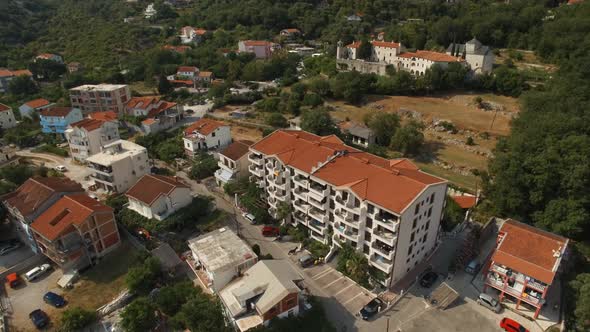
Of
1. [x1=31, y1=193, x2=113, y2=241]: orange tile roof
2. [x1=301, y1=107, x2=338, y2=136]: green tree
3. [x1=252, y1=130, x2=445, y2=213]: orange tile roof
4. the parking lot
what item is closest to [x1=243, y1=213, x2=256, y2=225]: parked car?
[x1=252, y1=130, x2=445, y2=213]: orange tile roof

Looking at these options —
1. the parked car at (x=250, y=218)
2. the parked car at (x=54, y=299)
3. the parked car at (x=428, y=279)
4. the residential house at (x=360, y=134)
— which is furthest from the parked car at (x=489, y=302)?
the parked car at (x=54, y=299)

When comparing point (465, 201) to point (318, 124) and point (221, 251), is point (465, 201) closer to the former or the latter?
point (318, 124)

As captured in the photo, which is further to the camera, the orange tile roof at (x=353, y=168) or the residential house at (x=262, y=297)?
the orange tile roof at (x=353, y=168)

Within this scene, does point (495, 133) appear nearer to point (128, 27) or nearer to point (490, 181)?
point (490, 181)

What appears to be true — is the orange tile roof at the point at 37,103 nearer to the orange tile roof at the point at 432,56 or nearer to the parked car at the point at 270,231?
the parked car at the point at 270,231

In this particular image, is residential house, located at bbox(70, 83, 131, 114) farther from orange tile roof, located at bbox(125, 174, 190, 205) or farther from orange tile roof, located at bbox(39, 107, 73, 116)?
orange tile roof, located at bbox(125, 174, 190, 205)
